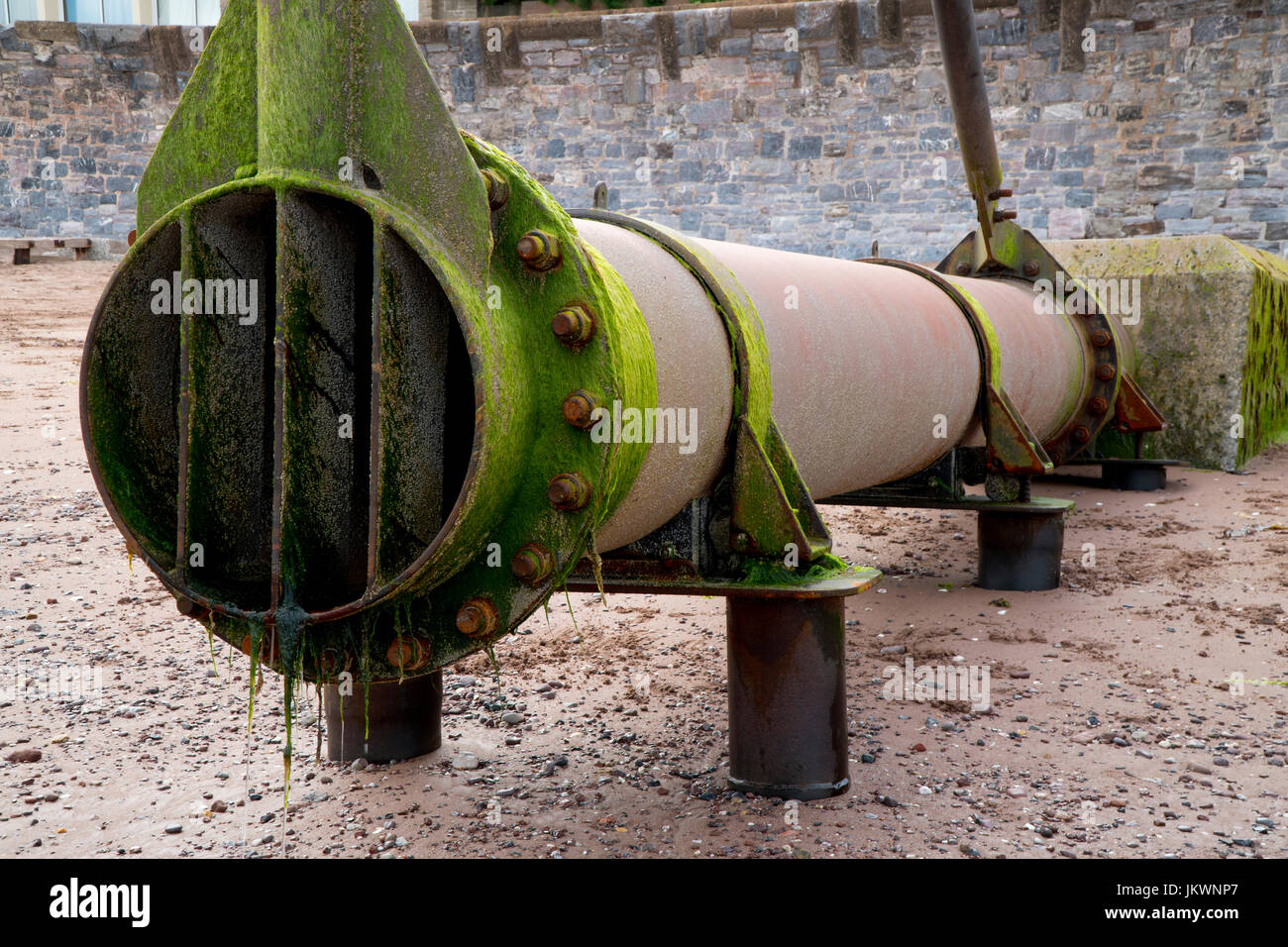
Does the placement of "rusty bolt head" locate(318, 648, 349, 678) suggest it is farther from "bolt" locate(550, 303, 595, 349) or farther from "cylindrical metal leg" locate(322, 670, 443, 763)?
"cylindrical metal leg" locate(322, 670, 443, 763)

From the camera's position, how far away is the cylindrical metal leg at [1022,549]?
13.8 feet

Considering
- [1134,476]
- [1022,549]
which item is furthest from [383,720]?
[1134,476]

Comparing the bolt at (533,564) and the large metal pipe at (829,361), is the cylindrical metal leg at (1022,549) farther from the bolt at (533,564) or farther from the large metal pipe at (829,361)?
the bolt at (533,564)

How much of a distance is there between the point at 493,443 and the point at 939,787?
1.52m

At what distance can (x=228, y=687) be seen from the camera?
3.15 meters

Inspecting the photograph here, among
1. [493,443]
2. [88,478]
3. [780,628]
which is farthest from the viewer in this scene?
[88,478]

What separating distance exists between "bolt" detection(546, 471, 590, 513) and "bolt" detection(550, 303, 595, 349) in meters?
0.19

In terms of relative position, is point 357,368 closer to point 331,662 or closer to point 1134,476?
point 331,662

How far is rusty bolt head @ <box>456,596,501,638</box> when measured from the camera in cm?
157

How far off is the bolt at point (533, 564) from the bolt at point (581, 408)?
187 millimetres

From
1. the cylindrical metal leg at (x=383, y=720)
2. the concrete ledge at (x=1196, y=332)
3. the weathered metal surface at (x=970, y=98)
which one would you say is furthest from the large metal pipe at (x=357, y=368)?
the concrete ledge at (x=1196, y=332)

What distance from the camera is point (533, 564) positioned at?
1.54 meters
